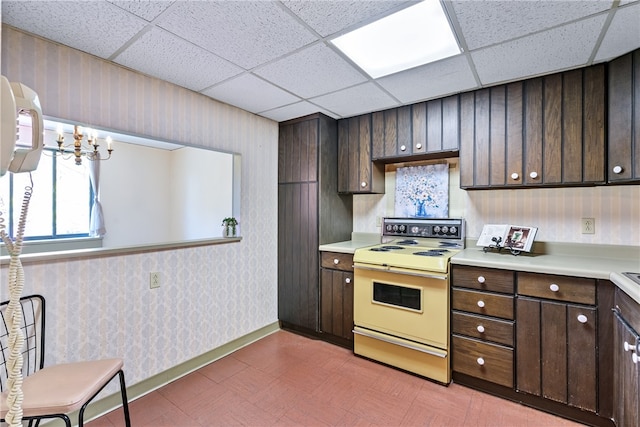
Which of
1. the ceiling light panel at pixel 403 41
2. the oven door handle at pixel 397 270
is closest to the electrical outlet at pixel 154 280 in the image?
the oven door handle at pixel 397 270

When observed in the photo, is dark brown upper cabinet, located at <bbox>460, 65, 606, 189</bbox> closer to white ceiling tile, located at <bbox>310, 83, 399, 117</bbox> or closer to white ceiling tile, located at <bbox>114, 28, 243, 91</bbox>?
white ceiling tile, located at <bbox>310, 83, 399, 117</bbox>

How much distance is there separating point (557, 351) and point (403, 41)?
2099 millimetres

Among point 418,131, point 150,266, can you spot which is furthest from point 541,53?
Result: point 150,266

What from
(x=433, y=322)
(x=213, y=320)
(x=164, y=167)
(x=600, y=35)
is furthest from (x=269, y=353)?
(x=164, y=167)

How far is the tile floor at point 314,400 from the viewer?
1802 millimetres

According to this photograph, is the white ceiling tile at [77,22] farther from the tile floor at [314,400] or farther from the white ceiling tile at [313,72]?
the tile floor at [314,400]

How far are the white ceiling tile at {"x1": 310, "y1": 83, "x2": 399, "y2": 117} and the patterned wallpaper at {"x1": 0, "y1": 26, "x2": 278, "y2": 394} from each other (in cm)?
77

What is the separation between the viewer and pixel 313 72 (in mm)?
2027

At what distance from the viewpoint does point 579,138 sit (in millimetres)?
2000

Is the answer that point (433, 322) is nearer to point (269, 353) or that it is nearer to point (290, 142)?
point (269, 353)

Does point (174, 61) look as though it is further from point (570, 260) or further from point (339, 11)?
point (570, 260)

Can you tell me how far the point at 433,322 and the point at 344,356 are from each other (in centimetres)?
88

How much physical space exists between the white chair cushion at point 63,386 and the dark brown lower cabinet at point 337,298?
5.73 ft

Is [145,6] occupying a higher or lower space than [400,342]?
higher
